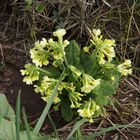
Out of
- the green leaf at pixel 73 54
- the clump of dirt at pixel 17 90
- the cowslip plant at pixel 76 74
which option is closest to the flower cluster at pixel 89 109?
the cowslip plant at pixel 76 74

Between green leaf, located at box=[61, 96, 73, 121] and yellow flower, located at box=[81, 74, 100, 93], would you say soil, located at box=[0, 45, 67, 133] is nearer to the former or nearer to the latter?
green leaf, located at box=[61, 96, 73, 121]

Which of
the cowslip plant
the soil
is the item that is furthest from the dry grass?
the cowslip plant

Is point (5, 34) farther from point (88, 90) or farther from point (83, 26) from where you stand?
point (88, 90)

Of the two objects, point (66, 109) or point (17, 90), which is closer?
point (66, 109)

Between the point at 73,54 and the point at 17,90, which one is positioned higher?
the point at 73,54

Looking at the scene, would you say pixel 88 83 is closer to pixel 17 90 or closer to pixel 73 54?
pixel 73 54

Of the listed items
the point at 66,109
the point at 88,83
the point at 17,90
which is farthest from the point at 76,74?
the point at 17,90

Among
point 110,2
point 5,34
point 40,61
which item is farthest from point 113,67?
point 5,34
